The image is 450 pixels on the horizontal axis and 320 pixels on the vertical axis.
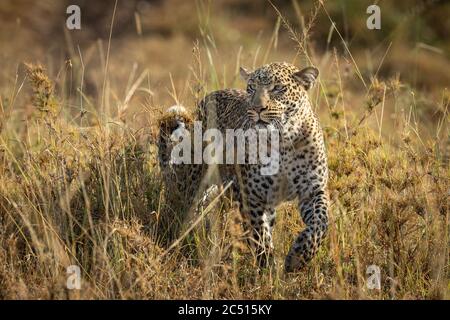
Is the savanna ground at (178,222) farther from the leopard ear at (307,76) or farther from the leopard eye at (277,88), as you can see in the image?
the leopard eye at (277,88)

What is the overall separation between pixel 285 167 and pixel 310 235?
67 cm

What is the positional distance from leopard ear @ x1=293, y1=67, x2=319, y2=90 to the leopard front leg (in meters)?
0.94

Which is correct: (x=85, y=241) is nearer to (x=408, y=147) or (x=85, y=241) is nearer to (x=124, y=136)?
(x=124, y=136)

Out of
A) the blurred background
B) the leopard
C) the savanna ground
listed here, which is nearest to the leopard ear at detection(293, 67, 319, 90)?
the leopard

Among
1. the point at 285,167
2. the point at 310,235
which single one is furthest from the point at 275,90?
the point at 310,235

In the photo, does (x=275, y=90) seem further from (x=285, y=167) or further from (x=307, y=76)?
(x=285, y=167)

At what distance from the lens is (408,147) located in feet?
23.4

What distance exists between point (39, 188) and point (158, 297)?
51.6 inches

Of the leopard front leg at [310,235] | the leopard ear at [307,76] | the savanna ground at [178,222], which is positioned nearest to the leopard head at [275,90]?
the leopard ear at [307,76]

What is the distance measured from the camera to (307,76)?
24.5 ft

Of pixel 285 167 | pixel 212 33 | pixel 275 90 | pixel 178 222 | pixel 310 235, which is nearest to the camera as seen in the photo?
pixel 310 235

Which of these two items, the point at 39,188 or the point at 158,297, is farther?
the point at 39,188

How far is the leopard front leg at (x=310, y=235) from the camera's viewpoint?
697cm
